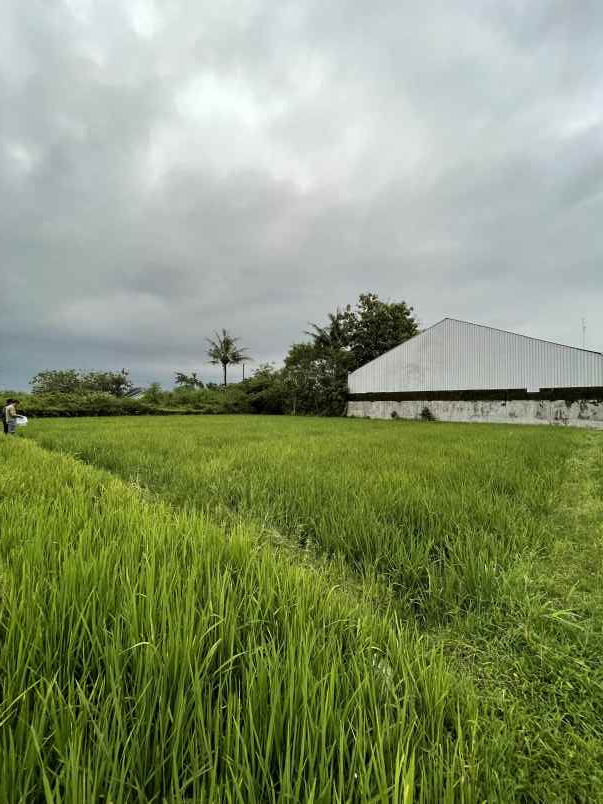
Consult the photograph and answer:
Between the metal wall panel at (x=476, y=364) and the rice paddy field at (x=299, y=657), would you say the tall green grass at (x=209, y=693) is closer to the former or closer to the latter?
the rice paddy field at (x=299, y=657)

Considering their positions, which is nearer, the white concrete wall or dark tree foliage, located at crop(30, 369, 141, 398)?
the white concrete wall

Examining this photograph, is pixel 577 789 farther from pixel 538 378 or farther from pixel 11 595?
pixel 538 378

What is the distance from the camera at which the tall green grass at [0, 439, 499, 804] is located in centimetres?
63

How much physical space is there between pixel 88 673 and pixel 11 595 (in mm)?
428

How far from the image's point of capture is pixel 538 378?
16.4m

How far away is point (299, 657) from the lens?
2.96ft

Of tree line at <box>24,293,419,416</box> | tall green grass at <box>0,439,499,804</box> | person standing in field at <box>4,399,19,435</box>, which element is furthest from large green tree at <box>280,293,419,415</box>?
tall green grass at <box>0,439,499,804</box>

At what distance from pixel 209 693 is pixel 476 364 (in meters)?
20.0

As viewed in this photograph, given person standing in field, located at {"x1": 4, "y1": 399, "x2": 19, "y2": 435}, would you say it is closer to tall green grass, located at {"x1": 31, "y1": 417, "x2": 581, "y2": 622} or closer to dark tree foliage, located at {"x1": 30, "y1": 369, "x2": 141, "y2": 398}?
tall green grass, located at {"x1": 31, "y1": 417, "x2": 581, "y2": 622}

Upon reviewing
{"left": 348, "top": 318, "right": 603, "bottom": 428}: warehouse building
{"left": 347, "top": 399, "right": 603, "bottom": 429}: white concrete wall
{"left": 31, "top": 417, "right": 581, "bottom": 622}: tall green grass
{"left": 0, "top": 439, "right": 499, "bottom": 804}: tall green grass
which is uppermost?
{"left": 348, "top": 318, "right": 603, "bottom": 428}: warehouse building

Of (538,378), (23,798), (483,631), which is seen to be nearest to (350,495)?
(483,631)

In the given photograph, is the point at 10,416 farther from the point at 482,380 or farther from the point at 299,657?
the point at 482,380

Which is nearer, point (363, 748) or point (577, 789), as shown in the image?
point (363, 748)

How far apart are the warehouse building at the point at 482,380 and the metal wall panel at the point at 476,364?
0.11 ft
